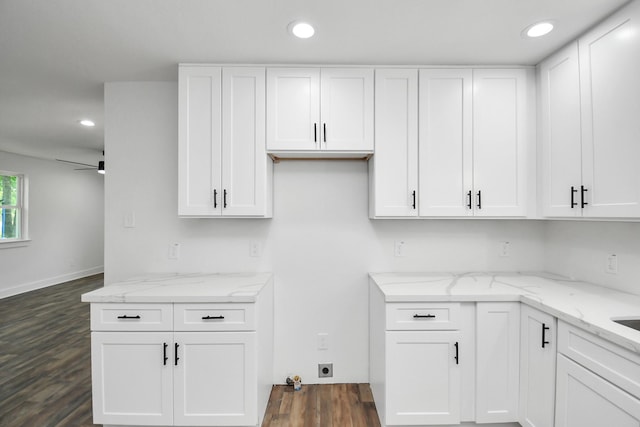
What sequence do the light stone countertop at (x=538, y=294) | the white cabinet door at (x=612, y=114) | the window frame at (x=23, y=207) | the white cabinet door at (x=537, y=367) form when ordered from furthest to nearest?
the window frame at (x=23, y=207) → the white cabinet door at (x=537, y=367) → the white cabinet door at (x=612, y=114) → the light stone countertop at (x=538, y=294)

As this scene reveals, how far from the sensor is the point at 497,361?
5.87 ft

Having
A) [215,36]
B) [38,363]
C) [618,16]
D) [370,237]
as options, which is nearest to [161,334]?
[370,237]

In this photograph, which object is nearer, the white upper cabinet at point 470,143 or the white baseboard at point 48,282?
the white upper cabinet at point 470,143

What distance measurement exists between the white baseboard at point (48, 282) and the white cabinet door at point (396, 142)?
6354 mm

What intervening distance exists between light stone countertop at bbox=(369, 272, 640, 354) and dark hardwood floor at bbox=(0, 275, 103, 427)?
224 cm

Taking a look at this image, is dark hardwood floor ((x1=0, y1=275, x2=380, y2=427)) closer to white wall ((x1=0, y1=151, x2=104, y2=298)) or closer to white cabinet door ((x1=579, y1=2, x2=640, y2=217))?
white cabinet door ((x1=579, y1=2, x2=640, y2=217))

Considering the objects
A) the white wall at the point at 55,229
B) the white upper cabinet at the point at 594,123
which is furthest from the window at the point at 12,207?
the white upper cabinet at the point at 594,123

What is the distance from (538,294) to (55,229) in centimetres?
754

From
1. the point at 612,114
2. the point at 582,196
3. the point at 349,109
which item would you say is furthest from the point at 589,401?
the point at 349,109

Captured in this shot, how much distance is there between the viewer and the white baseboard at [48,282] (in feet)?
16.5

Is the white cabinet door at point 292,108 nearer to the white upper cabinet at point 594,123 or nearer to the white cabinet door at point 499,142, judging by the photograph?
the white cabinet door at point 499,142

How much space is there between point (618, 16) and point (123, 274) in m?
3.47

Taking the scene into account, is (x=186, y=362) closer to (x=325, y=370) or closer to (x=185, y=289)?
(x=185, y=289)

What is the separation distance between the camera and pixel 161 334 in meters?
1.77
